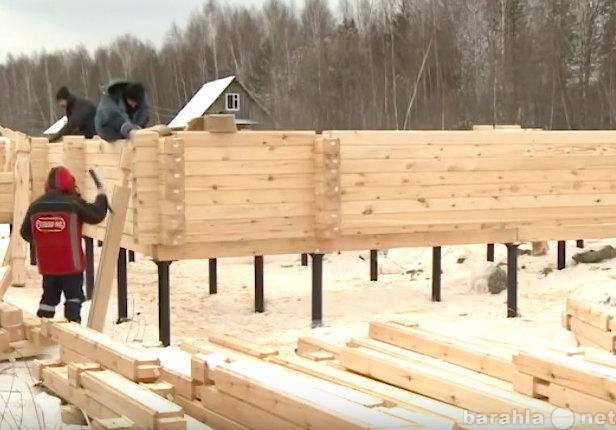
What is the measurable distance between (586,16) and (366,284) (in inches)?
726

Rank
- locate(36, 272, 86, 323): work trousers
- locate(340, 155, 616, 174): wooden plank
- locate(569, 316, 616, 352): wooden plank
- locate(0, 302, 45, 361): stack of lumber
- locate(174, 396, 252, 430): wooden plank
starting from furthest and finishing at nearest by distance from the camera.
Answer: locate(340, 155, 616, 174): wooden plank
locate(36, 272, 86, 323): work trousers
locate(569, 316, 616, 352): wooden plank
locate(0, 302, 45, 361): stack of lumber
locate(174, 396, 252, 430): wooden plank

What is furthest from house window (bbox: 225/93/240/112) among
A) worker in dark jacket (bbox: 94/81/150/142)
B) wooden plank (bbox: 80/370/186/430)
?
wooden plank (bbox: 80/370/186/430)

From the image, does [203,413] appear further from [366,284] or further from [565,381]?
[366,284]

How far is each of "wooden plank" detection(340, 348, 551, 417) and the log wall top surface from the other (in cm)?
313

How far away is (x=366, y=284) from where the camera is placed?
13125mm

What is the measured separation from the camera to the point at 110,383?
5.77 m

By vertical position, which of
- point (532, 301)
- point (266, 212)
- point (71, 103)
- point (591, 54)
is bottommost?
point (532, 301)

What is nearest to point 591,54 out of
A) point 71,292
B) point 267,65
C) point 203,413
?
point 267,65

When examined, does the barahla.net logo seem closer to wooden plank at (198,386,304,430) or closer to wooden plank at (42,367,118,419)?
wooden plank at (198,386,304,430)

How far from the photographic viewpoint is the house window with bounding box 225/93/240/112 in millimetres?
33688

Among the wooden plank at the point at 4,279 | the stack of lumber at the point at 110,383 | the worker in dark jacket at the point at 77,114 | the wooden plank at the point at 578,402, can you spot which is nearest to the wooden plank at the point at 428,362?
the wooden plank at the point at 578,402

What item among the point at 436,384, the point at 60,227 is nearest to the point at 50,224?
the point at 60,227

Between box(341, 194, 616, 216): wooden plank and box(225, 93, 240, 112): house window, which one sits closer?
box(341, 194, 616, 216): wooden plank

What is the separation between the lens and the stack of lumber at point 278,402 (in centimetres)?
475
